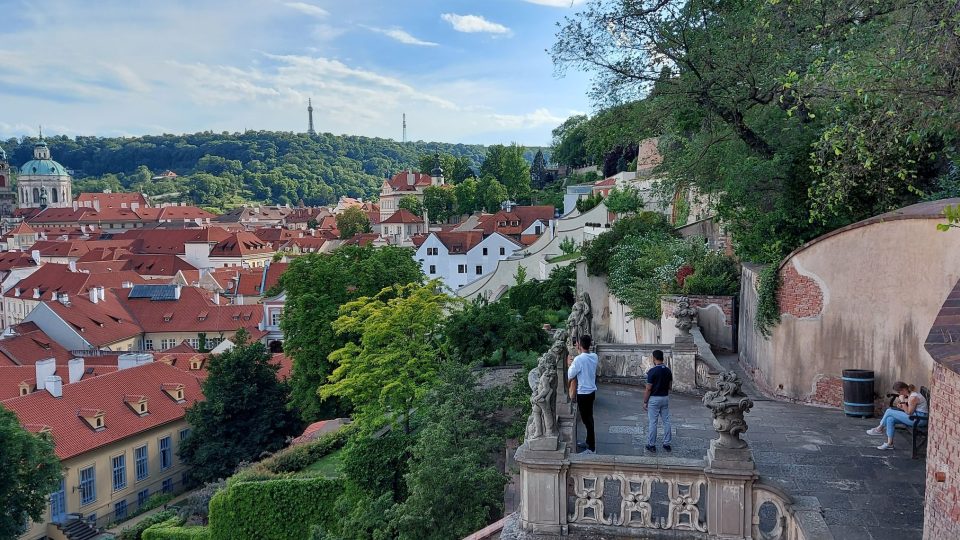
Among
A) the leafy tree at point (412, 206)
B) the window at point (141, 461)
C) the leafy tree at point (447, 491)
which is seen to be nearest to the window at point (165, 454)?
the window at point (141, 461)

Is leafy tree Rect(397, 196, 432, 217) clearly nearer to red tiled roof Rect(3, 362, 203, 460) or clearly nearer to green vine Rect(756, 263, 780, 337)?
red tiled roof Rect(3, 362, 203, 460)

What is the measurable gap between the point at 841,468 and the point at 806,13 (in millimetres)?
8515

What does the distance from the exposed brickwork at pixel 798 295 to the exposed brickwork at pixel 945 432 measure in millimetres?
5803

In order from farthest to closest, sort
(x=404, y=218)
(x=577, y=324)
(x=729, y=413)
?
(x=404, y=218) < (x=577, y=324) < (x=729, y=413)

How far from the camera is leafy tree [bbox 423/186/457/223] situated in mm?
94375

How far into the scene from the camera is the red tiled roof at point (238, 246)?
95625 mm

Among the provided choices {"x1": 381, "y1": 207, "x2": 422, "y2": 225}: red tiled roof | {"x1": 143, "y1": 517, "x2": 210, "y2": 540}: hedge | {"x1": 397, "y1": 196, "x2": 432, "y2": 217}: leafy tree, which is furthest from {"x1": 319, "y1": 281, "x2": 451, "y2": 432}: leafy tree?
{"x1": 397, "y1": 196, "x2": 432, "y2": 217}: leafy tree

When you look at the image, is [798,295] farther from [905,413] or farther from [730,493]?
[730,493]

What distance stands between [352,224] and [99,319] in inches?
2112

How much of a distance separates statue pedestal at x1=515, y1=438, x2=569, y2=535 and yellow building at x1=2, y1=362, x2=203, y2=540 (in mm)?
26062

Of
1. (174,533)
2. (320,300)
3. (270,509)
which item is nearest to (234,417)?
(320,300)

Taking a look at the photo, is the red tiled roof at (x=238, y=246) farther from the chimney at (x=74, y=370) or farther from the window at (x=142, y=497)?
the window at (x=142, y=497)

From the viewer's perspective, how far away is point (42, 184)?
168m

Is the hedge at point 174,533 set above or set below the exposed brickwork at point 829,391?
below
